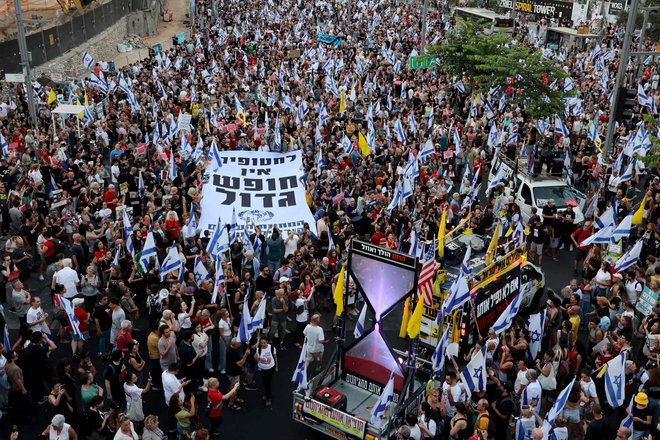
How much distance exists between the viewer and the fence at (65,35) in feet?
119

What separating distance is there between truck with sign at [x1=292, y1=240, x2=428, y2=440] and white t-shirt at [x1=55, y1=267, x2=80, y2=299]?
5.01 metres

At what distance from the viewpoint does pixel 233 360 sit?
12266 mm

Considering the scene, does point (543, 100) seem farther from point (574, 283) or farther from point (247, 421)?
point (247, 421)

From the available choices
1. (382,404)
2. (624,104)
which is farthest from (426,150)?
(382,404)

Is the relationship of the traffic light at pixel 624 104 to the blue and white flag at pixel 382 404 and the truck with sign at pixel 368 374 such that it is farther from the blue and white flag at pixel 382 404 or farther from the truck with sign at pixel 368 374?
the blue and white flag at pixel 382 404

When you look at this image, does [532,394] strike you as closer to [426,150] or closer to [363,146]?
[426,150]

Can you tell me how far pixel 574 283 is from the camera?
Result: 1466cm

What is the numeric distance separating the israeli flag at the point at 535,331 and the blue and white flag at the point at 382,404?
332cm

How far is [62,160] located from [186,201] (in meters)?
4.08

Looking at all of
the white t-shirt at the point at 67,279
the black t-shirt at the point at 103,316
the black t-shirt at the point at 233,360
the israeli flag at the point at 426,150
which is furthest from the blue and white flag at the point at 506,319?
the israeli flag at the point at 426,150

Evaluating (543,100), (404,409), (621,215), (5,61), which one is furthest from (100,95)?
(404,409)

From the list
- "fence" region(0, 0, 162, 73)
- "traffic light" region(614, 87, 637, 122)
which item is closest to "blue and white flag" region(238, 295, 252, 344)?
"traffic light" region(614, 87, 637, 122)

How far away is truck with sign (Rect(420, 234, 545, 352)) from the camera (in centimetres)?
1382

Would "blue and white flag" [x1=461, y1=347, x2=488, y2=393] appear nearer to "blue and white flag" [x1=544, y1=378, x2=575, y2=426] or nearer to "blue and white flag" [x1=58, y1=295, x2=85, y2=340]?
"blue and white flag" [x1=544, y1=378, x2=575, y2=426]
